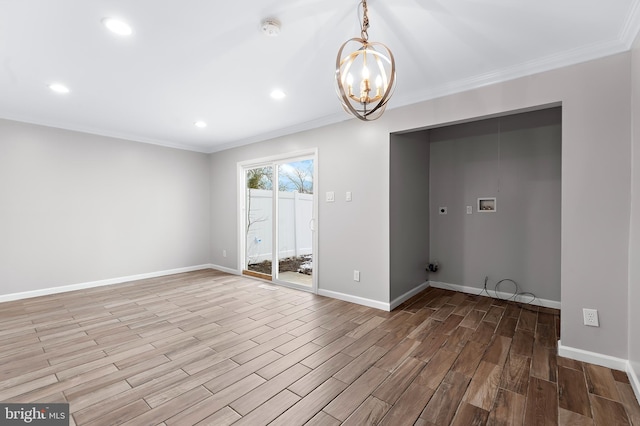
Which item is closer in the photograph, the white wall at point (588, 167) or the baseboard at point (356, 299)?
the white wall at point (588, 167)

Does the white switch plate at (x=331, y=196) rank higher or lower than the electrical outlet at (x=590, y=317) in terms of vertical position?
higher

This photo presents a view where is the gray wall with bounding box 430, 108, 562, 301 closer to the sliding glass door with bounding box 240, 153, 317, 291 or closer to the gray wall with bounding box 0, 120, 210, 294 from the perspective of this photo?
the sliding glass door with bounding box 240, 153, 317, 291

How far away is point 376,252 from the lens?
3.60 m

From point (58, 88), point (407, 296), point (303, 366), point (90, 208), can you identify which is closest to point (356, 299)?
point (407, 296)

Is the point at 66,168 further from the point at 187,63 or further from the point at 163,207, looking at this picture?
the point at 187,63

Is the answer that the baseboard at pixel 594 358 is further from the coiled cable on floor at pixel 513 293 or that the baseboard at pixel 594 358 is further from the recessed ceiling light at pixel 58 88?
the recessed ceiling light at pixel 58 88

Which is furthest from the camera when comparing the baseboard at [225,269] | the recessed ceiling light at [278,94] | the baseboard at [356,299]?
the baseboard at [225,269]

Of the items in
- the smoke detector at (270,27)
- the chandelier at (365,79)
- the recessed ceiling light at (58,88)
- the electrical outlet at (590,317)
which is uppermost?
the recessed ceiling light at (58,88)

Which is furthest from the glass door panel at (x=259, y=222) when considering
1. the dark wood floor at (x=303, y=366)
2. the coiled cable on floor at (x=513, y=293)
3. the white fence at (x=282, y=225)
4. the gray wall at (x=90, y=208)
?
the coiled cable on floor at (x=513, y=293)

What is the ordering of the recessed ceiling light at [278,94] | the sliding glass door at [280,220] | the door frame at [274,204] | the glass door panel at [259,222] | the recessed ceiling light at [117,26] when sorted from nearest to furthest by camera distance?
the recessed ceiling light at [117,26] < the recessed ceiling light at [278,94] < the door frame at [274,204] < the sliding glass door at [280,220] < the glass door panel at [259,222]

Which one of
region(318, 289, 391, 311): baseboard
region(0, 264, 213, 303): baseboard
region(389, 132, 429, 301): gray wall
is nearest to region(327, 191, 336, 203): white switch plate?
region(389, 132, 429, 301): gray wall

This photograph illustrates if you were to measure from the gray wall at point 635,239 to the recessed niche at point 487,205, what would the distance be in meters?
1.85

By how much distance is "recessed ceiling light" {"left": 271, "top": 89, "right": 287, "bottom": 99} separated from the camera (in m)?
3.17

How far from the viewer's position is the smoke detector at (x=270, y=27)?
6.46ft
